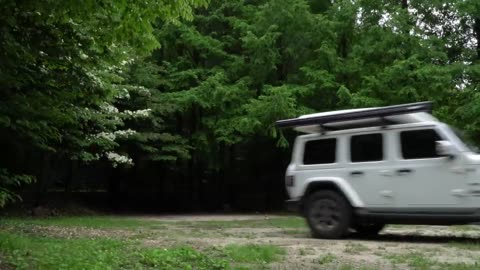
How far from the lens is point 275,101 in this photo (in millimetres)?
19953

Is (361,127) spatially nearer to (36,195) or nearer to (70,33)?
(70,33)

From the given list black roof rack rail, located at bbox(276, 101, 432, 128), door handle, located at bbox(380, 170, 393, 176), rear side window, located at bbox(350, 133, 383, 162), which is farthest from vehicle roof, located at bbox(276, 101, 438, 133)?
door handle, located at bbox(380, 170, 393, 176)

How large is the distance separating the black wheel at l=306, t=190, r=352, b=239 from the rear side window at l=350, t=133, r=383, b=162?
872mm

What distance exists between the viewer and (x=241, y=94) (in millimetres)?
21969

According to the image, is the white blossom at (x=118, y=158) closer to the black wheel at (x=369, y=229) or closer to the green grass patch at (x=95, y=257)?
the black wheel at (x=369, y=229)

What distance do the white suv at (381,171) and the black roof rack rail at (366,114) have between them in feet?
0.06

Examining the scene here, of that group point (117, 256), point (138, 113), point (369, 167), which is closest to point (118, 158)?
point (138, 113)

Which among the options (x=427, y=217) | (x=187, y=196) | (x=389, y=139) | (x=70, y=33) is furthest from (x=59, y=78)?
(x=187, y=196)

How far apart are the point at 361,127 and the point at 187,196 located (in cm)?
1575

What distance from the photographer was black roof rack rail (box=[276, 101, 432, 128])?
406 inches

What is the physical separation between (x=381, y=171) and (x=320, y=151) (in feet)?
4.63

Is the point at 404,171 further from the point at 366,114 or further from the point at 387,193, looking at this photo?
the point at 366,114

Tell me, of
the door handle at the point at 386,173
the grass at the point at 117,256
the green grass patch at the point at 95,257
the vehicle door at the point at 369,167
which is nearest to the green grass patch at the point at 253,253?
the grass at the point at 117,256

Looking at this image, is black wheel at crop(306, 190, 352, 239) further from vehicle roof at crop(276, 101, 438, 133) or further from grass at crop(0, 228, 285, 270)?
grass at crop(0, 228, 285, 270)
